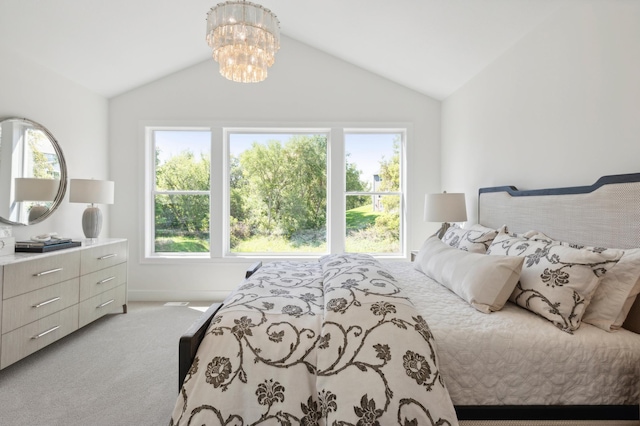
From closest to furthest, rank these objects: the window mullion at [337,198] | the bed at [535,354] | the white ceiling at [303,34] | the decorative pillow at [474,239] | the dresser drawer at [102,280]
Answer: the bed at [535,354] → the decorative pillow at [474,239] → the white ceiling at [303,34] → the dresser drawer at [102,280] → the window mullion at [337,198]

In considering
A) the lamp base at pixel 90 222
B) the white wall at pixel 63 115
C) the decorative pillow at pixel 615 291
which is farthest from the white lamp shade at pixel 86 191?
the decorative pillow at pixel 615 291

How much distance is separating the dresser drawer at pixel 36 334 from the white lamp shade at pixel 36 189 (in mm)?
1043

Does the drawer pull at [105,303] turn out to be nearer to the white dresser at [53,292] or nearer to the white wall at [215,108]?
the white dresser at [53,292]

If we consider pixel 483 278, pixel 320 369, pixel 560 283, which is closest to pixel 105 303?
pixel 320 369

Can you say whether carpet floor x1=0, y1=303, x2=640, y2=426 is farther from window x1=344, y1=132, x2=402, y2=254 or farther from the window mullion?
window x1=344, y1=132, x2=402, y2=254

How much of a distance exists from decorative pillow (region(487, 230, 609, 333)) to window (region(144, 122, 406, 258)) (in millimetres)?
2526

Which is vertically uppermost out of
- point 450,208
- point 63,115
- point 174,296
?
point 63,115

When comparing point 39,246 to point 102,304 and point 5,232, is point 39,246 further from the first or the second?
point 102,304

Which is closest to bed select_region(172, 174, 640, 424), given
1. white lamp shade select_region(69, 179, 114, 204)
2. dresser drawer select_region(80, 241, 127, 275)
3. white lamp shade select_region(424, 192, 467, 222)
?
white lamp shade select_region(424, 192, 467, 222)

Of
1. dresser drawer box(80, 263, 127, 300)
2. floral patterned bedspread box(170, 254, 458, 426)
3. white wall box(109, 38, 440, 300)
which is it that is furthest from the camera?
white wall box(109, 38, 440, 300)

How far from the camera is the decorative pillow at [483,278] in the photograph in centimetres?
157

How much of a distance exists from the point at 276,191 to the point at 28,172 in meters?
2.35

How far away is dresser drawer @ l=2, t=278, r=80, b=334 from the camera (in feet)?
7.11

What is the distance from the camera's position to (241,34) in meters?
2.00
